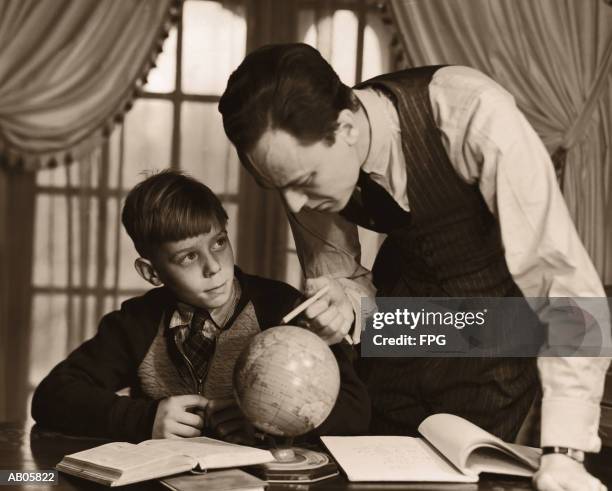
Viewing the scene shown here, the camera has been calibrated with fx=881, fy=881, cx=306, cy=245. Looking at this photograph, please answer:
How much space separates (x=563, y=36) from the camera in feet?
15.9

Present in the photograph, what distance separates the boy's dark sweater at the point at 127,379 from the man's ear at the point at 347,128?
542 millimetres

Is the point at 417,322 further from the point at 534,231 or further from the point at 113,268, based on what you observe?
the point at 113,268

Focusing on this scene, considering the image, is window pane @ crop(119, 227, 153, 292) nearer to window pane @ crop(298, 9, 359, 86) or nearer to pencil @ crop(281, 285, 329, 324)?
window pane @ crop(298, 9, 359, 86)

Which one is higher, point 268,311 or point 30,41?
point 30,41

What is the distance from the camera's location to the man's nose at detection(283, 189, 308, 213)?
6.18 feet

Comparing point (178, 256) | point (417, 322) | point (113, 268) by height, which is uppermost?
point (178, 256)

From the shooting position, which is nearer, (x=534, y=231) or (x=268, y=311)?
(x=534, y=231)

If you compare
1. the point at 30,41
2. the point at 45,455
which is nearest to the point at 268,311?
the point at 45,455

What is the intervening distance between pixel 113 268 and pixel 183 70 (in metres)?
1.10

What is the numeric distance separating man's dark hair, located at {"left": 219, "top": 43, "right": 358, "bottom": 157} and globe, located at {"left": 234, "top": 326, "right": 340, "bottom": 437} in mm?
406

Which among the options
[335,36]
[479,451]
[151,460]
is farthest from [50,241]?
[479,451]

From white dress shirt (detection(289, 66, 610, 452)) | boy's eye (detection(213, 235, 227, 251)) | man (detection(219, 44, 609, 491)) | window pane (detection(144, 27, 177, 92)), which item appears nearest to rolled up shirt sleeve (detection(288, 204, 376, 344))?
man (detection(219, 44, 609, 491))

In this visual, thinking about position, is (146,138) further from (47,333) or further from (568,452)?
(568,452)

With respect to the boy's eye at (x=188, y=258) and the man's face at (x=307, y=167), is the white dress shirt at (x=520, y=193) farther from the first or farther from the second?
the boy's eye at (x=188, y=258)
